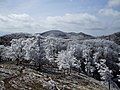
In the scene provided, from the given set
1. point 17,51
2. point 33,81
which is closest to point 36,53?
point 17,51

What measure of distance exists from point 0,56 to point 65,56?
43.4m

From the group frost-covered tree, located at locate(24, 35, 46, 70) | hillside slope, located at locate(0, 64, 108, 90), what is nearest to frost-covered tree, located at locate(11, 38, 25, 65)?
frost-covered tree, located at locate(24, 35, 46, 70)

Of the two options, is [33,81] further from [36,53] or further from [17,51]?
[17,51]

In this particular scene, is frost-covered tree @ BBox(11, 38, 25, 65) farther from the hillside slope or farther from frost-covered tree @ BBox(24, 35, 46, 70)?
the hillside slope

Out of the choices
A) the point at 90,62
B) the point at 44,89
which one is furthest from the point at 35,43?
the point at 90,62

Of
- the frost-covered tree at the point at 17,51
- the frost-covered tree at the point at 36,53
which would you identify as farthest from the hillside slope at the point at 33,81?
the frost-covered tree at the point at 17,51

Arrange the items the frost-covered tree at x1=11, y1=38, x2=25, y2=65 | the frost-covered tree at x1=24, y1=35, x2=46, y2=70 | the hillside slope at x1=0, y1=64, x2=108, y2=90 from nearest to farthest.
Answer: the hillside slope at x1=0, y1=64, x2=108, y2=90 → the frost-covered tree at x1=24, y1=35, x2=46, y2=70 → the frost-covered tree at x1=11, y1=38, x2=25, y2=65

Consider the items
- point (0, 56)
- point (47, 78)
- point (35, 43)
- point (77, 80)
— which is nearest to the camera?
point (47, 78)

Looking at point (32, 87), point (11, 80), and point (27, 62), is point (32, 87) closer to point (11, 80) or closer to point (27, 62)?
point (11, 80)

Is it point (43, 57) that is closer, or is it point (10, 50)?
point (43, 57)

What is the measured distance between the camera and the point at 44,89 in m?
104

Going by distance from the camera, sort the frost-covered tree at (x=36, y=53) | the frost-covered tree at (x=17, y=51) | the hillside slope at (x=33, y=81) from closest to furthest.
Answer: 1. the hillside slope at (x=33, y=81)
2. the frost-covered tree at (x=36, y=53)
3. the frost-covered tree at (x=17, y=51)

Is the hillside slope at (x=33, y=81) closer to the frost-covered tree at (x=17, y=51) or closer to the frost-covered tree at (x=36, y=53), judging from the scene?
the frost-covered tree at (x=36, y=53)

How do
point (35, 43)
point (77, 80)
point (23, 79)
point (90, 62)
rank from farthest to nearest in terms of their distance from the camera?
point (90, 62) < point (35, 43) < point (77, 80) < point (23, 79)
